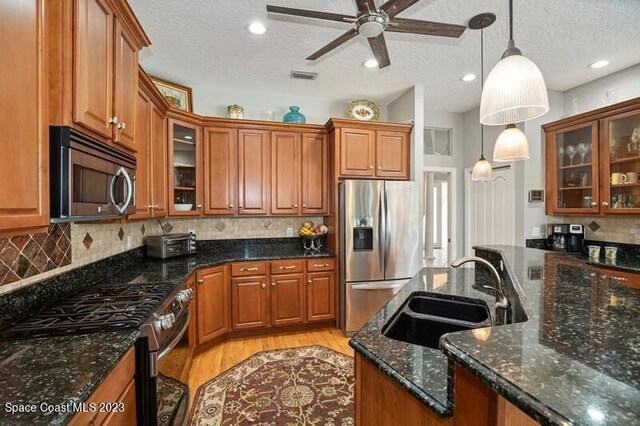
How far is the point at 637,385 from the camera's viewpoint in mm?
523

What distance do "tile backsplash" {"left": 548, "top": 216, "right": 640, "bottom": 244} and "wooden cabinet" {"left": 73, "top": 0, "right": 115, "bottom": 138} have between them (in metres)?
4.73

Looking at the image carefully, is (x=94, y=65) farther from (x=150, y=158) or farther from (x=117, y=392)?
(x=117, y=392)

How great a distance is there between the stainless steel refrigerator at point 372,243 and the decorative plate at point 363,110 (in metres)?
1.02

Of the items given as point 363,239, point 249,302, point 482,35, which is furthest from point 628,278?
point 249,302

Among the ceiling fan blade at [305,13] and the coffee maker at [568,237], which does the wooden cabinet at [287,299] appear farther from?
the coffee maker at [568,237]

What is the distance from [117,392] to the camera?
3.71 feet

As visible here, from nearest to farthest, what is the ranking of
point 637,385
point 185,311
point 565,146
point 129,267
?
point 637,385 → point 185,311 → point 129,267 → point 565,146

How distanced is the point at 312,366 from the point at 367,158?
2325 mm

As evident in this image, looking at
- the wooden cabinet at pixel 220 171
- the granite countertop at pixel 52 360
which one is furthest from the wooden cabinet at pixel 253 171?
the granite countertop at pixel 52 360

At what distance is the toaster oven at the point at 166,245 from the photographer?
2.92 meters

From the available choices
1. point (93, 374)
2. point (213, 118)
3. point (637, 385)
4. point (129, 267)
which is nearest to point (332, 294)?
point (129, 267)

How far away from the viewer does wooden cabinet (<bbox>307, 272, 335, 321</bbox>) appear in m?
3.36

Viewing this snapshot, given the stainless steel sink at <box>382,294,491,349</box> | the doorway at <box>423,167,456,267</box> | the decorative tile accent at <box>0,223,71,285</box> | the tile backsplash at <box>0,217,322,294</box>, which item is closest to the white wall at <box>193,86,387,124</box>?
the tile backsplash at <box>0,217,322,294</box>

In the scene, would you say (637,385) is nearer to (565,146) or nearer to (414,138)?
(414,138)
